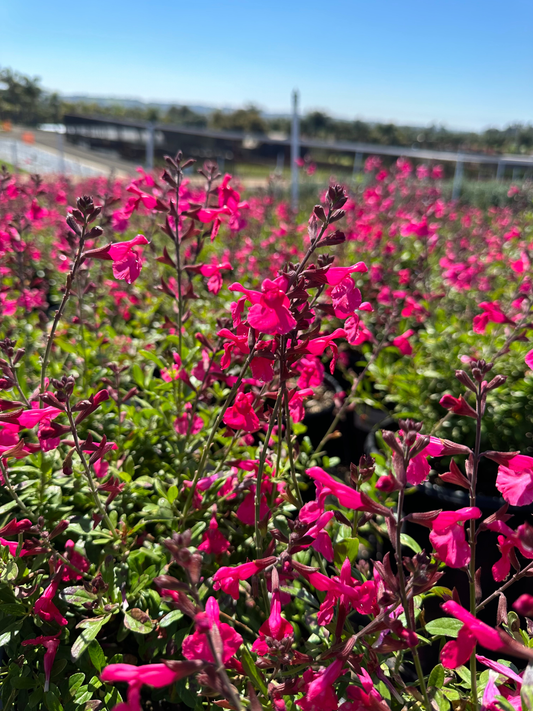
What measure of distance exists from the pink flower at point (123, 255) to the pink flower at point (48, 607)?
0.79 meters

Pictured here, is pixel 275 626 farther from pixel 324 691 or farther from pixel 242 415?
pixel 242 415

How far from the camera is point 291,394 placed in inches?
49.1

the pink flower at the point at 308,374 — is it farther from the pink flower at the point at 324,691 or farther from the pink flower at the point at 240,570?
the pink flower at the point at 324,691

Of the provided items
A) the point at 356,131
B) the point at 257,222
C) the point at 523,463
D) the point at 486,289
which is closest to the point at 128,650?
the point at 523,463

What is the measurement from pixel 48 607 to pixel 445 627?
97 centimetres

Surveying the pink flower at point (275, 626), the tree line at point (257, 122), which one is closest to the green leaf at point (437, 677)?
the pink flower at point (275, 626)

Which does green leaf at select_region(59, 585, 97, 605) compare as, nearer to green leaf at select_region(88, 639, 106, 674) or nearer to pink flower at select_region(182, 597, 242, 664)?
green leaf at select_region(88, 639, 106, 674)

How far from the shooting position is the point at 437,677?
1040 mm

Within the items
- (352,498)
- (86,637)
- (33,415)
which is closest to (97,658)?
(86,637)

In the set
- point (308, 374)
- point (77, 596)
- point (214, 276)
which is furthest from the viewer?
point (214, 276)

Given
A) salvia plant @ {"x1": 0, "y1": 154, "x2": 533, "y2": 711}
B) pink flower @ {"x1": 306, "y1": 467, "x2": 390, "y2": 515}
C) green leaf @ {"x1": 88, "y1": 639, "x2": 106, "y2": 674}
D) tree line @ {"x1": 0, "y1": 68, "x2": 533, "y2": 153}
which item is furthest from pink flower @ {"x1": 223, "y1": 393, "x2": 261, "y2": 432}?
tree line @ {"x1": 0, "y1": 68, "x2": 533, "y2": 153}

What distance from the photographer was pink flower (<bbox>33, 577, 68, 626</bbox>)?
3.87 ft

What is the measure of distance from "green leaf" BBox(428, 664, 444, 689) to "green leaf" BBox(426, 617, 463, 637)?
8 centimetres

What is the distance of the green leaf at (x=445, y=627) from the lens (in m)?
1.11
